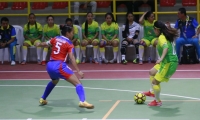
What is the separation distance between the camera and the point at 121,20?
65.9 ft

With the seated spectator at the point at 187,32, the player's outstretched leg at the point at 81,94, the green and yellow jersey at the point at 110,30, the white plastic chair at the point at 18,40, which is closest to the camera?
the player's outstretched leg at the point at 81,94

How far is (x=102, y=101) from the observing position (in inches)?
431

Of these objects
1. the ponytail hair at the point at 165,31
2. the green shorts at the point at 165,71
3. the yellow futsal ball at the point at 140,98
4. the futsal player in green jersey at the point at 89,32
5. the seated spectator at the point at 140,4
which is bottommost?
the yellow futsal ball at the point at 140,98

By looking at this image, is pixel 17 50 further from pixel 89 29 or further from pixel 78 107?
pixel 78 107

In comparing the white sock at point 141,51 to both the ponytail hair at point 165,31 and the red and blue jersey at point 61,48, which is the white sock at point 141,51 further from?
the red and blue jersey at point 61,48

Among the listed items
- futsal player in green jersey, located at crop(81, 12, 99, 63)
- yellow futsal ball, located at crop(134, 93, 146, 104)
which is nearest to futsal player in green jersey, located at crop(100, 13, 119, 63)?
futsal player in green jersey, located at crop(81, 12, 99, 63)

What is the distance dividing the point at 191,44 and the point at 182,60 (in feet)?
2.06

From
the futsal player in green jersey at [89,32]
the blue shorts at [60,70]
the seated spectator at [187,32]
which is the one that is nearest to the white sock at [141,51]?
the seated spectator at [187,32]

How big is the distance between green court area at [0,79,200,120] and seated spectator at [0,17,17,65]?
397 centimetres

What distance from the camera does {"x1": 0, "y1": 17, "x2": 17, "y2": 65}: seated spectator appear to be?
58.8 ft

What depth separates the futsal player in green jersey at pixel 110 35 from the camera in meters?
17.6

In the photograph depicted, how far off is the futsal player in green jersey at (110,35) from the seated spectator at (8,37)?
313cm

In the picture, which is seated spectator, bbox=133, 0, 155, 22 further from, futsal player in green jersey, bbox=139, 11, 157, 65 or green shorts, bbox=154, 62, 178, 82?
green shorts, bbox=154, 62, 178, 82

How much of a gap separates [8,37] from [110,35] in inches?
143
